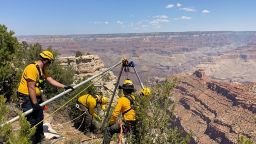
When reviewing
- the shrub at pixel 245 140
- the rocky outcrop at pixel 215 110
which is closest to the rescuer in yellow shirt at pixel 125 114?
the shrub at pixel 245 140

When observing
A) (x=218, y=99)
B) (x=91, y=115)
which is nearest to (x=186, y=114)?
(x=218, y=99)

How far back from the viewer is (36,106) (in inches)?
289

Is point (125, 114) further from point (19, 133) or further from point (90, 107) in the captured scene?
point (90, 107)

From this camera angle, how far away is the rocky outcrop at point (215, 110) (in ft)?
352

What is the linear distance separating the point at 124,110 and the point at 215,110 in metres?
132

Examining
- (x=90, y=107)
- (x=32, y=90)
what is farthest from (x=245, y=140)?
(x=90, y=107)

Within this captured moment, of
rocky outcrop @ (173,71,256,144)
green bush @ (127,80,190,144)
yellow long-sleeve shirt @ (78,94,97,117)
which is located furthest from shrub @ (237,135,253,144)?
rocky outcrop @ (173,71,256,144)

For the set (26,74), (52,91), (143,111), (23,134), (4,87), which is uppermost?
(26,74)

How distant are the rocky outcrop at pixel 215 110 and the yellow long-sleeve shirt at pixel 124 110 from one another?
85.4 metres

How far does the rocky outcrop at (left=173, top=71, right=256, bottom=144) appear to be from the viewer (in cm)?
10727

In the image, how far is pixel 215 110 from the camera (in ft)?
446

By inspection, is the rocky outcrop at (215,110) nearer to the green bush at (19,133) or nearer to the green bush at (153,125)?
the green bush at (153,125)

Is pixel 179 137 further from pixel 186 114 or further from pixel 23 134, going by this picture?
pixel 186 114

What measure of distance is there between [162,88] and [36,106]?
3.76 meters
